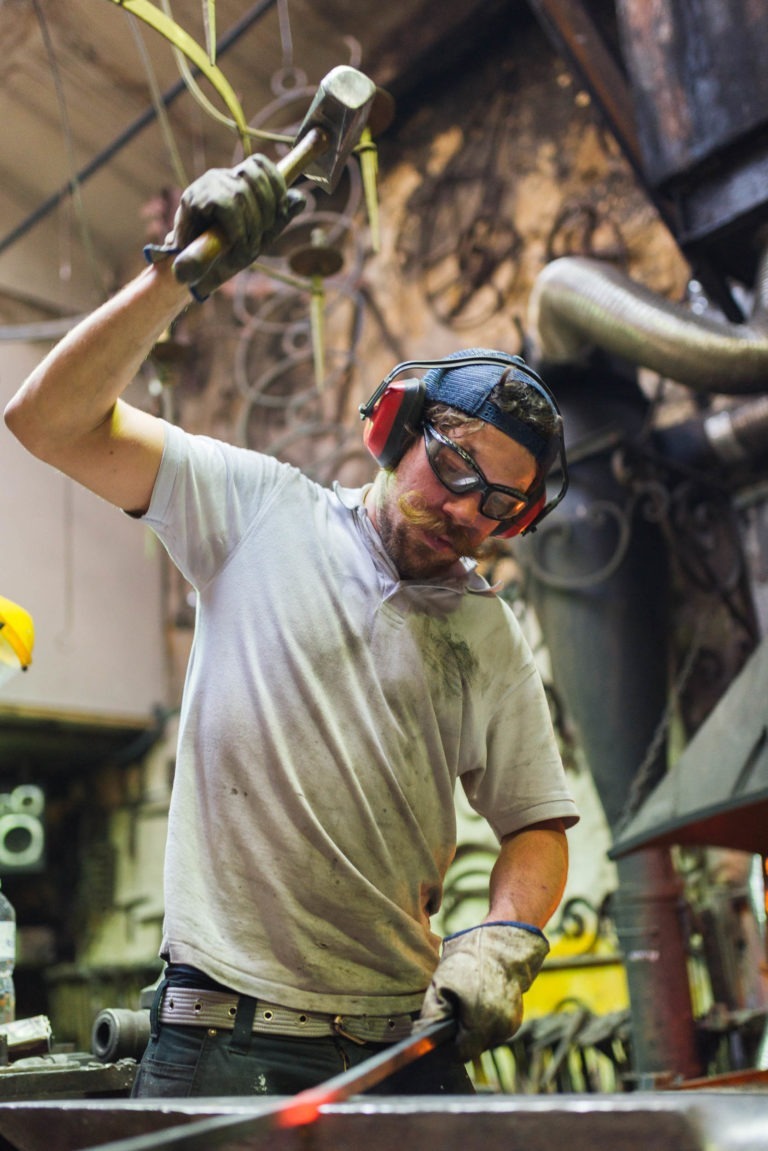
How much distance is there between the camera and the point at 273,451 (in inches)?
256

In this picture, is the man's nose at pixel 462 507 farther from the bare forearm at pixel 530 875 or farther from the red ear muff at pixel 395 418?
the bare forearm at pixel 530 875

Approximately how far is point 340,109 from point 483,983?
131 cm

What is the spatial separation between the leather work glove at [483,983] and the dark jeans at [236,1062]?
107 millimetres

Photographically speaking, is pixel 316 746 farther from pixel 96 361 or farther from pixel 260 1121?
pixel 260 1121

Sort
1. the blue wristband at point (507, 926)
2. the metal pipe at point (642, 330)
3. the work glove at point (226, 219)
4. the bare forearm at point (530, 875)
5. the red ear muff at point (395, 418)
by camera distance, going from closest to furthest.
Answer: the work glove at point (226, 219) → the blue wristband at point (507, 926) → the bare forearm at point (530, 875) → the red ear muff at point (395, 418) → the metal pipe at point (642, 330)

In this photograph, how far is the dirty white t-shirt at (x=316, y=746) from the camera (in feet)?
5.19

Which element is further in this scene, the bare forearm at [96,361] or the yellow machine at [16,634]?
the yellow machine at [16,634]

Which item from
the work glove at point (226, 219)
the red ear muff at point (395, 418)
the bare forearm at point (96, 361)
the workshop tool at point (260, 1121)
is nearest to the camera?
the workshop tool at point (260, 1121)

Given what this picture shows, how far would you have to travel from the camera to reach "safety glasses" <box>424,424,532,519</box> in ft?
5.83

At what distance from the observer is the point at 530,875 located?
1.78m

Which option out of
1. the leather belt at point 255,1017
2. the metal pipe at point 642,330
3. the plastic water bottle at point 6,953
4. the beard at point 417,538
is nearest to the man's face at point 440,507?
the beard at point 417,538

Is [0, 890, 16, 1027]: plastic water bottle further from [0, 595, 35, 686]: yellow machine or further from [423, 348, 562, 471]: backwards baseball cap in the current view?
[423, 348, 562, 471]: backwards baseball cap

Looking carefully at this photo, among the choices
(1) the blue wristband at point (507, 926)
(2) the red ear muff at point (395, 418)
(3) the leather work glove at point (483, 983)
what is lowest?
(3) the leather work glove at point (483, 983)

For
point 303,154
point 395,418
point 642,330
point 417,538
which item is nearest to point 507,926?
point 417,538
